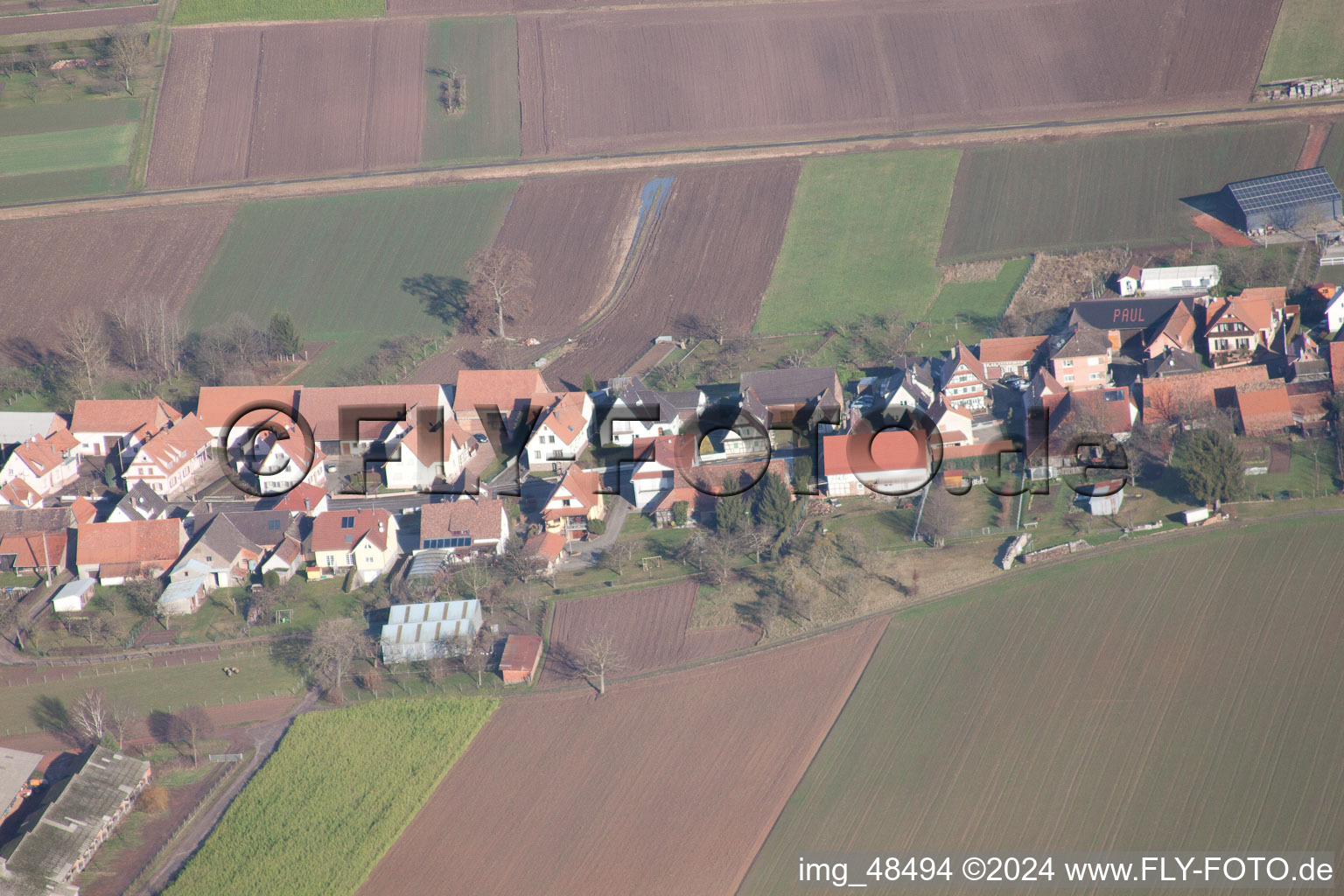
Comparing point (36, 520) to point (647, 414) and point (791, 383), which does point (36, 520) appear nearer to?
point (647, 414)

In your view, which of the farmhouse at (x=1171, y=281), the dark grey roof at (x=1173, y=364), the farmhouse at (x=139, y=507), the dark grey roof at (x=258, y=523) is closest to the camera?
the dark grey roof at (x=258, y=523)

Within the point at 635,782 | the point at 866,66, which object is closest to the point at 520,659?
the point at 635,782

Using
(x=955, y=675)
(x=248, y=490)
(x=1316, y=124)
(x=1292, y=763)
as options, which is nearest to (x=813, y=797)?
(x=955, y=675)

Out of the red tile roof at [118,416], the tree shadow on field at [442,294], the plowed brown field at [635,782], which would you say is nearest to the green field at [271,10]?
the tree shadow on field at [442,294]

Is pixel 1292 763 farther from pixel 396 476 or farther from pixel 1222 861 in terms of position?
pixel 396 476

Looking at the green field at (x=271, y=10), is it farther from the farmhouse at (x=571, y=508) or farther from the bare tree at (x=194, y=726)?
the bare tree at (x=194, y=726)

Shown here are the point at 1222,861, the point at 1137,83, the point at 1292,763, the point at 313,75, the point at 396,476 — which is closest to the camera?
the point at 1222,861
